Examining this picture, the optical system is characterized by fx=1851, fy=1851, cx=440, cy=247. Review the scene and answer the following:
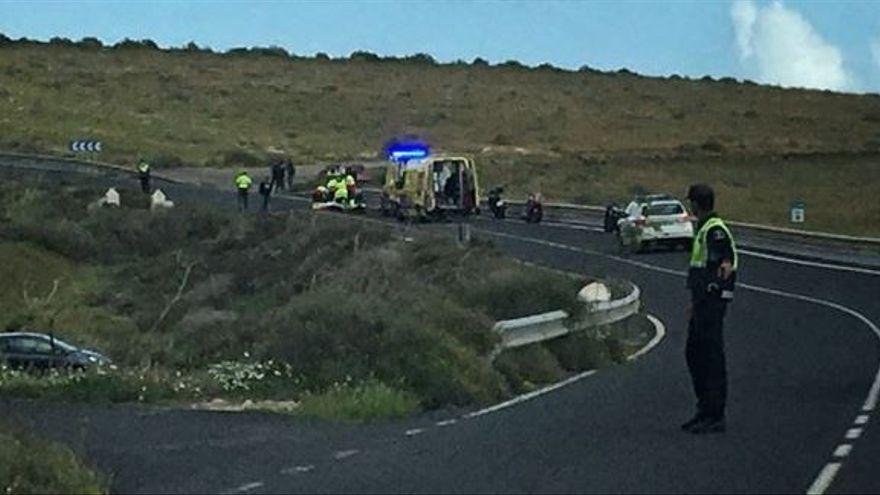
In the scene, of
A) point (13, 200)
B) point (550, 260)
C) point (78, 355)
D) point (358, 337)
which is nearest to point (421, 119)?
point (13, 200)

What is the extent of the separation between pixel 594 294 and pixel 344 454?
12762 mm

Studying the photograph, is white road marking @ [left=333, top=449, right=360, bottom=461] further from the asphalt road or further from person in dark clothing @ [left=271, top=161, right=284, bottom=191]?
person in dark clothing @ [left=271, top=161, right=284, bottom=191]

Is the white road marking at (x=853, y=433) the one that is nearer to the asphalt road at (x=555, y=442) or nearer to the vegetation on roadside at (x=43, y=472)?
the asphalt road at (x=555, y=442)

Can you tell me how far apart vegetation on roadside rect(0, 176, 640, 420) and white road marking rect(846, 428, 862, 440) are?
163 inches

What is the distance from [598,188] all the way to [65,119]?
1678 inches

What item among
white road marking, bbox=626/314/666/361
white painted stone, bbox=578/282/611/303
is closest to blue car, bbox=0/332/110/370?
white painted stone, bbox=578/282/611/303

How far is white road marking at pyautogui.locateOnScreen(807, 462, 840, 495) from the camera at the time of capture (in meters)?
11.9

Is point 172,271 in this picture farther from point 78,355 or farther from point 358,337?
point 358,337

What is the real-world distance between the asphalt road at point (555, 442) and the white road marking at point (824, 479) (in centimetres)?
2

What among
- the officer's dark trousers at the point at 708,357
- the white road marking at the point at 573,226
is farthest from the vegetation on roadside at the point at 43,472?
the white road marking at the point at 573,226

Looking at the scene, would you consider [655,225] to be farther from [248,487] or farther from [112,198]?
[248,487]

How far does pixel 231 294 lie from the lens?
43.5 meters

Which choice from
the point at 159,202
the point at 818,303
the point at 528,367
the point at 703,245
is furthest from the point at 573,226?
the point at 703,245

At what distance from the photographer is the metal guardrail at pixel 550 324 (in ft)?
70.0
